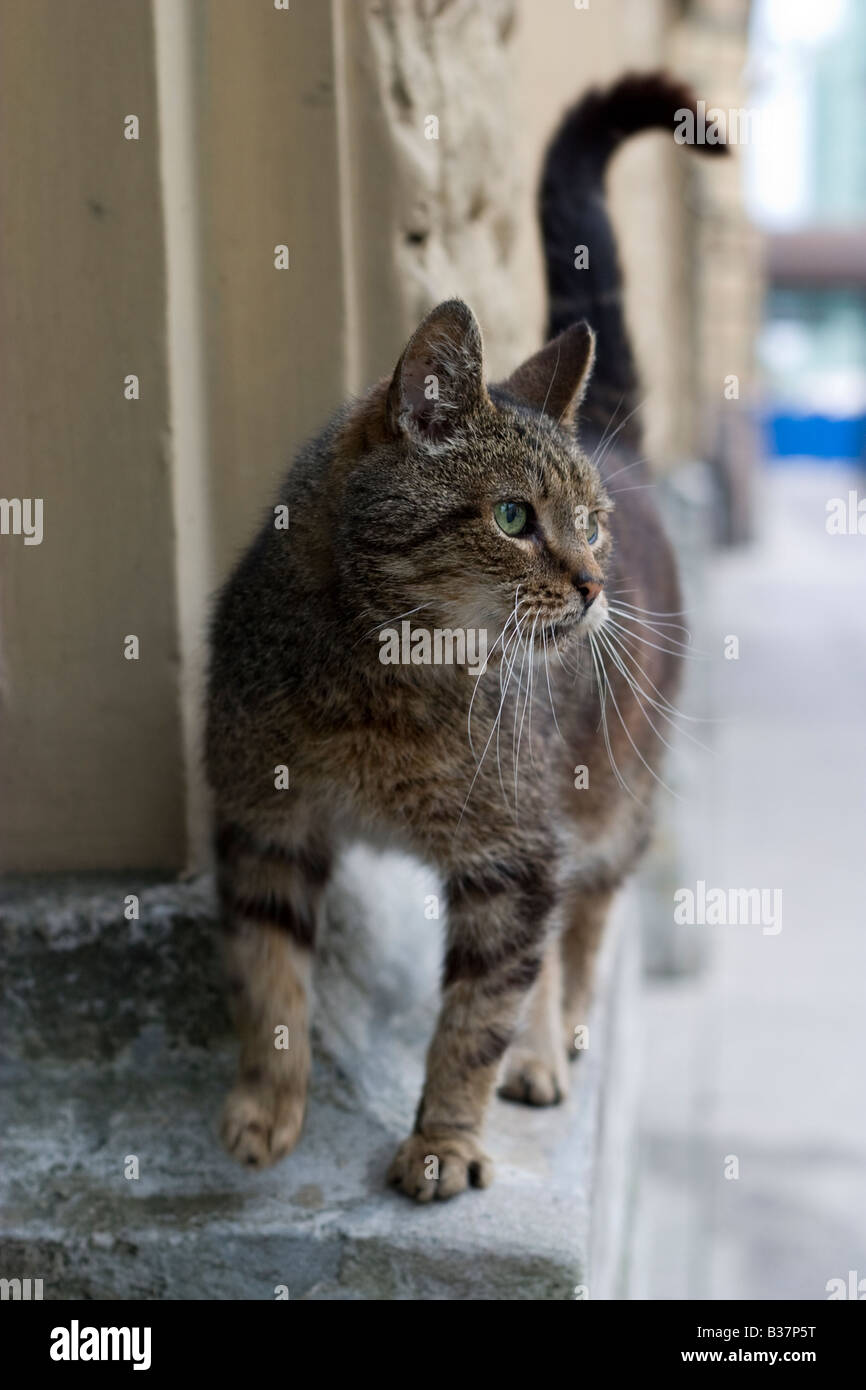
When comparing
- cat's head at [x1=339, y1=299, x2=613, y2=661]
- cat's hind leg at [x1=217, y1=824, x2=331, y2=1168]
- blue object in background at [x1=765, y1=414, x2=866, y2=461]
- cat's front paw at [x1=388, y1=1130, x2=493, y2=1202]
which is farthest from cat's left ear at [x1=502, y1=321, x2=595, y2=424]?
blue object in background at [x1=765, y1=414, x2=866, y2=461]

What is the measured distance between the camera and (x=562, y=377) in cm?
204

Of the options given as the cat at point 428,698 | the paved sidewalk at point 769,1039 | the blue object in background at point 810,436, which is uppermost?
the blue object in background at point 810,436

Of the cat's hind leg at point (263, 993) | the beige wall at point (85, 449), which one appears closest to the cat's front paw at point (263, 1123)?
the cat's hind leg at point (263, 993)

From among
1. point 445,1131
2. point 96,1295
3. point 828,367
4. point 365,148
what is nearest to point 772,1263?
point 445,1131

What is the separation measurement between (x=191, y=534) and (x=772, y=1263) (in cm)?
239

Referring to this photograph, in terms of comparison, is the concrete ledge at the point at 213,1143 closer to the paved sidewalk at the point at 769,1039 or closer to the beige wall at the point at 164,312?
the beige wall at the point at 164,312

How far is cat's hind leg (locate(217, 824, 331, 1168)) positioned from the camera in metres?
2.07

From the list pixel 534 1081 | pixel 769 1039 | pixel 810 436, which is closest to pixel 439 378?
pixel 534 1081

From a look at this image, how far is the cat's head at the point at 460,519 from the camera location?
1.83m

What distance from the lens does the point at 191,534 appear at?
2271mm

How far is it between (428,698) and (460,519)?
0.27 meters

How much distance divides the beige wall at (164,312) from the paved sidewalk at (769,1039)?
185 cm

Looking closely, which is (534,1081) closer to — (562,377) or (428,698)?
(428,698)

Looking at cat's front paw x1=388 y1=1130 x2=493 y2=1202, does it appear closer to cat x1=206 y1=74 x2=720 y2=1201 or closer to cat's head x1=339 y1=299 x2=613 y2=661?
cat x1=206 y1=74 x2=720 y2=1201
